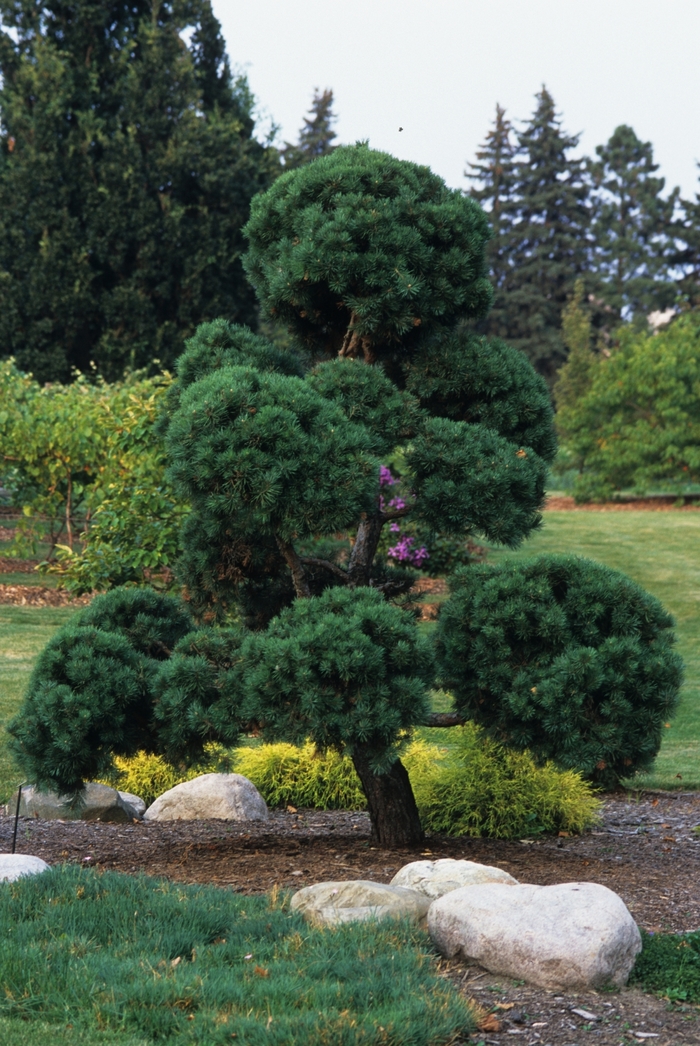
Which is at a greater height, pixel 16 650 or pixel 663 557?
pixel 663 557

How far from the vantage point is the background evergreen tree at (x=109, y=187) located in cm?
1875

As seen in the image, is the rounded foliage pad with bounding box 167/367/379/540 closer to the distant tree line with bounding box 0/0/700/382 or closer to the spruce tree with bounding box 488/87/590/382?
the distant tree line with bounding box 0/0/700/382

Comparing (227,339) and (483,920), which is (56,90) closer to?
(227,339)

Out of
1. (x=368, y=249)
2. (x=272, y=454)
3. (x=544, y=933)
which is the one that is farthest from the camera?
(x=368, y=249)

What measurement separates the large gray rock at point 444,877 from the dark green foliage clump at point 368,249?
2.27 m

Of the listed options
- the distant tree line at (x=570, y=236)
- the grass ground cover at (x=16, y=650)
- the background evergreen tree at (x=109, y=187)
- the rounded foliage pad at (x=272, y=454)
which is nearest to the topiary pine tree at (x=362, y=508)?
the rounded foliage pad at (x=272, y=454)

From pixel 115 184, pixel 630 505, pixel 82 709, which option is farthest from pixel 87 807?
pixel 630 505

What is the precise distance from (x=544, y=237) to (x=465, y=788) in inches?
1523

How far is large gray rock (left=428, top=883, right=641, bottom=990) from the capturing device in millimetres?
3434

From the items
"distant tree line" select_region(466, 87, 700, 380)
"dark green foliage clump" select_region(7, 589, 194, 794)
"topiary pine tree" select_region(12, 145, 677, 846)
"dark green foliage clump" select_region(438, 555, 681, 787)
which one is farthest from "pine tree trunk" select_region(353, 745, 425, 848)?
"distant tree line" select_region(466, 87, 700, 380)

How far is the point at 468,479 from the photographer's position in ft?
14.8

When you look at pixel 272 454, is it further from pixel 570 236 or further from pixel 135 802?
pixel 570 236

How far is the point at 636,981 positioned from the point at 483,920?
537 mm

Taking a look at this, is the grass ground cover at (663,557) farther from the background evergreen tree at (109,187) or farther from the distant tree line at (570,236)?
the distant tree line at (570,236)
